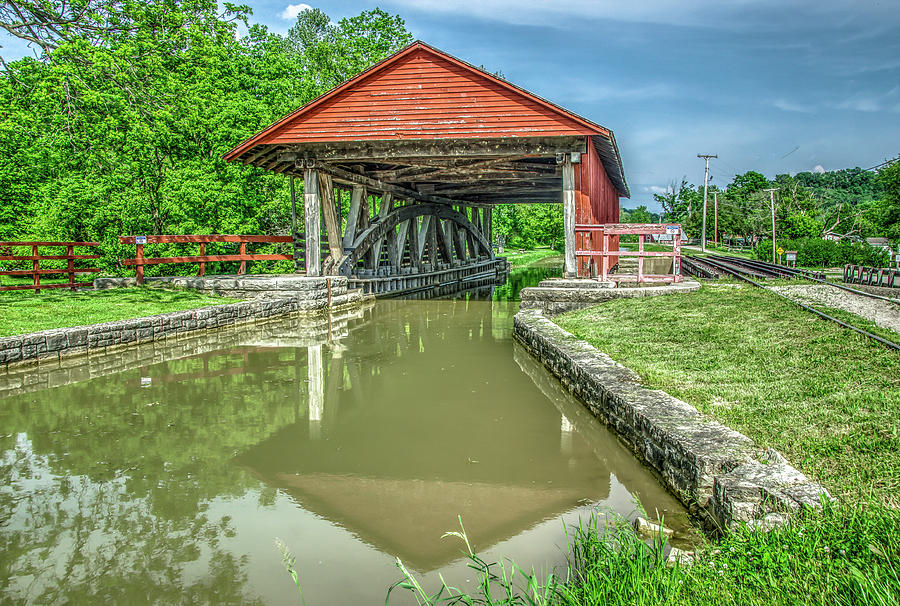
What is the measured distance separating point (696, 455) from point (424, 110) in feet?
37.4

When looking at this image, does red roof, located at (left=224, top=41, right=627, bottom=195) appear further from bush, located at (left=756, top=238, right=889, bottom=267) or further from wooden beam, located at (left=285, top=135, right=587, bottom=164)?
bush, located at (left=756, top=238, right=889, bottom=267)

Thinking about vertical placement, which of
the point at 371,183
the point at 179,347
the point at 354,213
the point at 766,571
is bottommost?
the point at 179,347

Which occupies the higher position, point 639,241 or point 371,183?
point 371,183

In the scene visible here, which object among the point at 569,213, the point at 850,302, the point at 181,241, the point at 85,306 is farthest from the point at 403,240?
the point at 850,302

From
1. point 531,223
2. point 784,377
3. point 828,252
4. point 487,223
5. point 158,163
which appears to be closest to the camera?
point 784,377

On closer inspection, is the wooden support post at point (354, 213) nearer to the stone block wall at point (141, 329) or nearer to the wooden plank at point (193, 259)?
the wooden plank at point (193, 259)

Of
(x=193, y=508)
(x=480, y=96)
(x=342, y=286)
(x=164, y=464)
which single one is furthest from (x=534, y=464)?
(x=342, y=286)

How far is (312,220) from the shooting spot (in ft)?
49.2

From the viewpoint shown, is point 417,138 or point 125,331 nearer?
point 125,331

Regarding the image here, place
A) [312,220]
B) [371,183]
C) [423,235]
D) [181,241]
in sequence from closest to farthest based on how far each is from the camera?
1. [181,241]
2. [312,220]
3. [371,183]
4. [423,235]

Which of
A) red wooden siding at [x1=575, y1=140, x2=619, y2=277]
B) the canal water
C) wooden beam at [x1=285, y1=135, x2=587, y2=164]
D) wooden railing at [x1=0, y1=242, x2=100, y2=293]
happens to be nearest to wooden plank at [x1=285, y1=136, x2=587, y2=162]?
wooden beam at [x1=285, y1=135, x2=587, y2=164]

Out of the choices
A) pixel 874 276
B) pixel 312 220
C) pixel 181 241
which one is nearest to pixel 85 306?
pixel 181 241

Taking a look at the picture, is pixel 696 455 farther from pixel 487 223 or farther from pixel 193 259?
pixel 487 223

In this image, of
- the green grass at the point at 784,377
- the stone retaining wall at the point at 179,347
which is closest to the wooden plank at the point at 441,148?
the stone retaining wall at the point at 179,347
